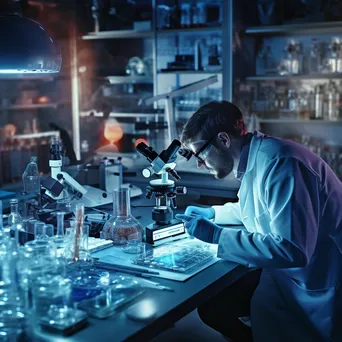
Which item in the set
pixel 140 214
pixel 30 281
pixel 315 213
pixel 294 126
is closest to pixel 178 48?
pixel 294 126

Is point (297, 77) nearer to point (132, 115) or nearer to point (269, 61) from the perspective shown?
point (269, 61)

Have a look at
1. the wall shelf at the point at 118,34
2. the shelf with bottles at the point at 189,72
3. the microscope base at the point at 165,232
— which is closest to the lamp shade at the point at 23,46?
the microscope base at the point at 165,232

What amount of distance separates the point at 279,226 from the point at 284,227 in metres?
0.02

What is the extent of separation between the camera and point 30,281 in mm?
1358

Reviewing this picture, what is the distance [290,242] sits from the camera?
1.77m

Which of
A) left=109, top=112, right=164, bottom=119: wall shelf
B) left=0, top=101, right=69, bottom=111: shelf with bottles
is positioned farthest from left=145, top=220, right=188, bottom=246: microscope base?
left=0, top=101, right=69, bottom=111: shelf with bottles

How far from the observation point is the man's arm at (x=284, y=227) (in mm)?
1774

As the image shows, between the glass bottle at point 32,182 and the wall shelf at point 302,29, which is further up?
the wall shelf at point 302,29

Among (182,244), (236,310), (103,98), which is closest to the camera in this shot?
(182,244)

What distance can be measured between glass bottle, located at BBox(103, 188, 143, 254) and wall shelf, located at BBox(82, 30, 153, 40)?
2.90m

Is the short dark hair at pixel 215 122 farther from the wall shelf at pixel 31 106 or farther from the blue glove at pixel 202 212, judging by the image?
the wall shelf at pixel 31 106

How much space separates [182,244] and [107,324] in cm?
75

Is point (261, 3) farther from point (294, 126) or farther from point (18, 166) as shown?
point (18, 166)

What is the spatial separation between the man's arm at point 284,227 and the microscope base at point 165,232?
29cm
